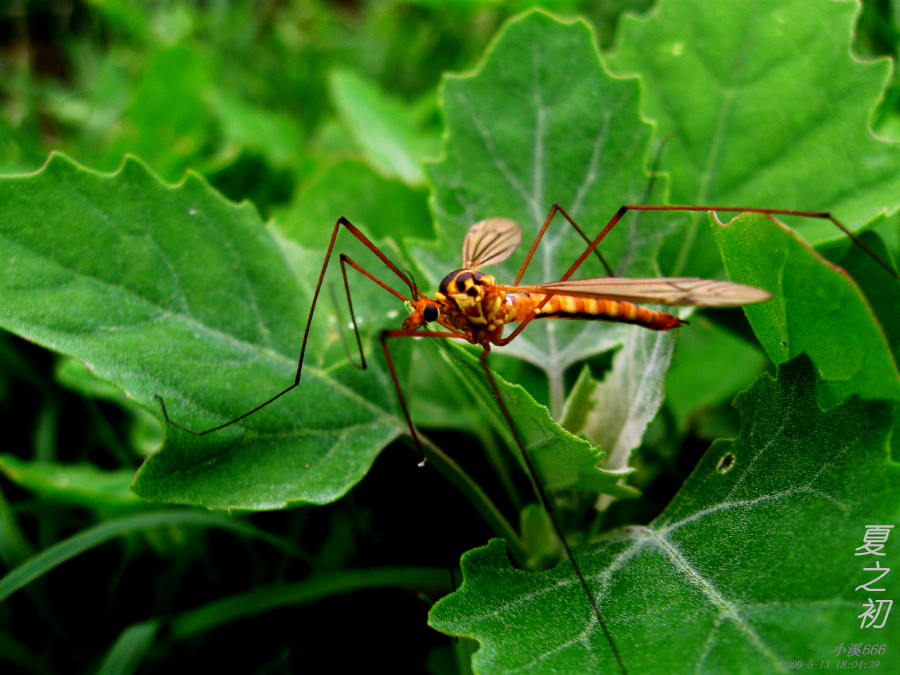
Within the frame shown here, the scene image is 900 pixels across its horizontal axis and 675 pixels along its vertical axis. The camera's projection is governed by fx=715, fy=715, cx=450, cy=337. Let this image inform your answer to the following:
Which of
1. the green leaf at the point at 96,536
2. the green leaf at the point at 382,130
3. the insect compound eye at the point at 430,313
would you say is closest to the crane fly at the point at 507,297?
the insect compound eye at the point at 430,313

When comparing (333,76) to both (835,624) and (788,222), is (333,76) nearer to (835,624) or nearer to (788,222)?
(788,222)

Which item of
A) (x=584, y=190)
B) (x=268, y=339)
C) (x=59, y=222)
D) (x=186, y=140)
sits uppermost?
(x=584, y=190)

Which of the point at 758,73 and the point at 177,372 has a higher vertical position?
the point at 758,73

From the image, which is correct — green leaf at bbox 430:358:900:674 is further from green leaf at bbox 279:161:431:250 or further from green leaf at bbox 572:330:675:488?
green leaf at bbox 279:161:431:250

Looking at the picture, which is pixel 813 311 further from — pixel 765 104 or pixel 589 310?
pixel 765 104

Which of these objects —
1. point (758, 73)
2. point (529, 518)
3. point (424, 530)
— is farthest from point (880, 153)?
point (424, 530)

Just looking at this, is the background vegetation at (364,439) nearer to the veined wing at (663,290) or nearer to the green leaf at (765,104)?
the green leaf at (765,104)
